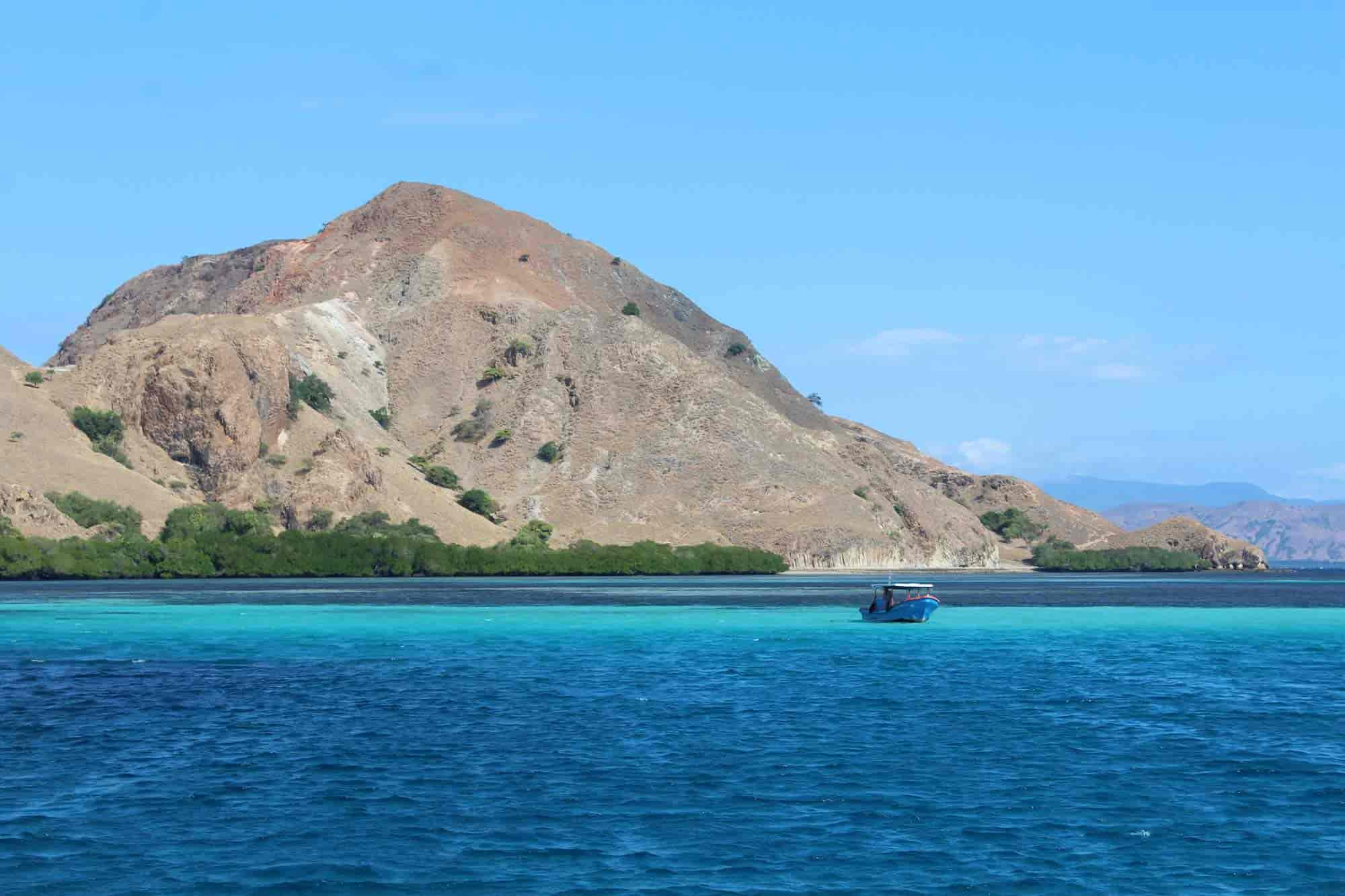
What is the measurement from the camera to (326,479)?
16825 cm

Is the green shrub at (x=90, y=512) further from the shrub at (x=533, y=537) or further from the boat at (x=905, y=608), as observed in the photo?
the boat at (x=905, y=608)

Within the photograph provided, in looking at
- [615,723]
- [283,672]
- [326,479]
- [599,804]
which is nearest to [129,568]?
[326,479]

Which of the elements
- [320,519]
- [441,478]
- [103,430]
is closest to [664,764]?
[320,519]

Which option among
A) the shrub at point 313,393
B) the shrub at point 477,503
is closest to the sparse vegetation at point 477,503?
the shrub at point 477,503

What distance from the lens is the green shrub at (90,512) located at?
14512 centimetres

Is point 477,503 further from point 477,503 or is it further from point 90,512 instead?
point 90,512

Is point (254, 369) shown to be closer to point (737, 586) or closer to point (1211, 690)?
point (737, 586)

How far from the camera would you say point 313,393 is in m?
196

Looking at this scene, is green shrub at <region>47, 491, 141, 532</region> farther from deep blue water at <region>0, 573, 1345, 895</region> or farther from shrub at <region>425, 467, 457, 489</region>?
deep blue water at <region>0, 573, 1345, 895</region>

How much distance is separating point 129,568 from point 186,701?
100 meters

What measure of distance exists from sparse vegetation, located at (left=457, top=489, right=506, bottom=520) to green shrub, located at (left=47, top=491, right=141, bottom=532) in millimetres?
46807

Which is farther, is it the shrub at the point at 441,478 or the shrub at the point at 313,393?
the shrub at the point at 313,393

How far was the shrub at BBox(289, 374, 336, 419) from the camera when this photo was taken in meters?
194

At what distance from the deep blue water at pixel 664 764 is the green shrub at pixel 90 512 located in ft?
236
